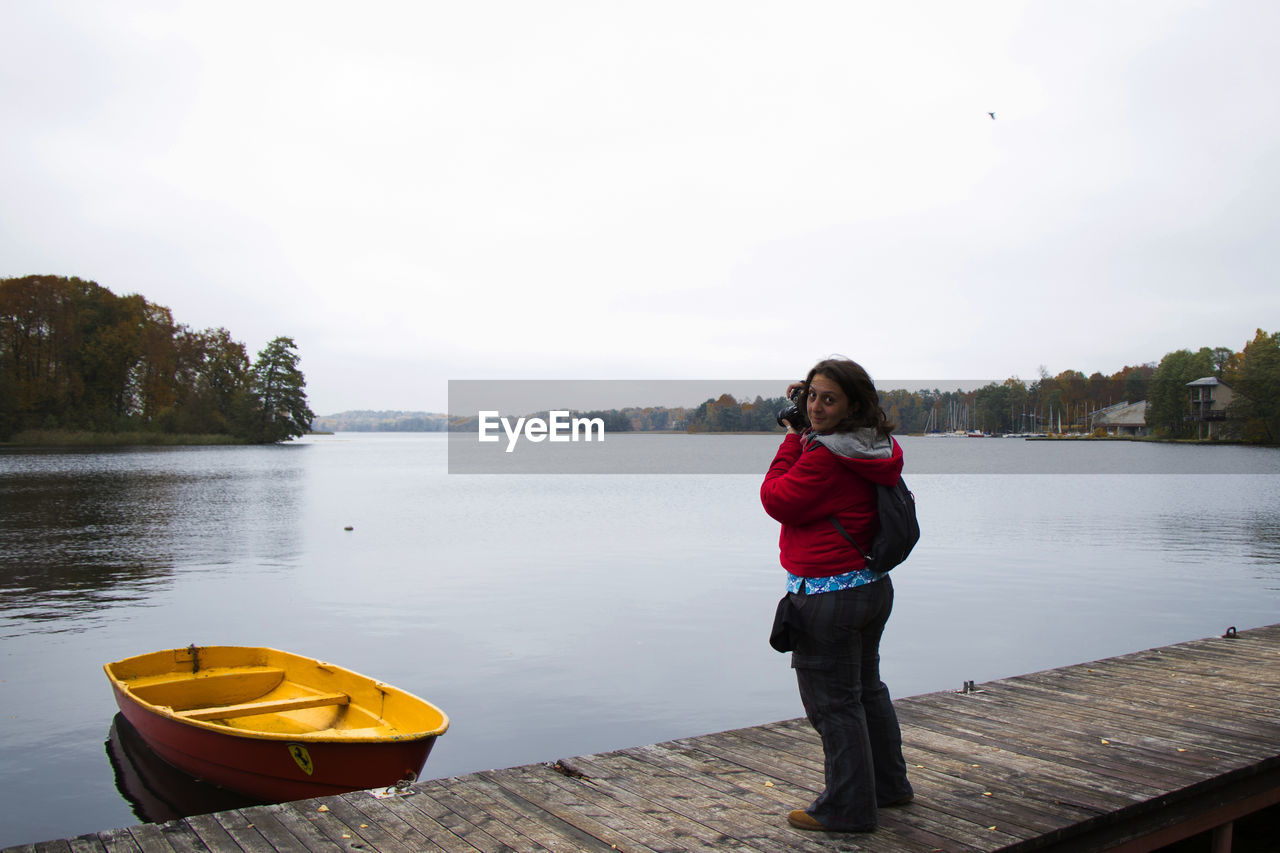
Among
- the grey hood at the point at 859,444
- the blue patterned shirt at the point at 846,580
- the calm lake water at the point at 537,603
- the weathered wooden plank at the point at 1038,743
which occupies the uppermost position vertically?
the grey hood at the point at 859,444

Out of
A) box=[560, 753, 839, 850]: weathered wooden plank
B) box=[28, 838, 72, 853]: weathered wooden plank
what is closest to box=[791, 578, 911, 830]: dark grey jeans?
box=[560, 753, 839, 850]: weathered wooden plank

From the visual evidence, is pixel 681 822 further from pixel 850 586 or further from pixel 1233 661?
pixel 1233 661

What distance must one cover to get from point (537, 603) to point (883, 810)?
44.3 ft

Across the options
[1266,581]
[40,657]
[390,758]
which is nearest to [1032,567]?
[1266,581]

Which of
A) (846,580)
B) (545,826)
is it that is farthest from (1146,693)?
(545,826)

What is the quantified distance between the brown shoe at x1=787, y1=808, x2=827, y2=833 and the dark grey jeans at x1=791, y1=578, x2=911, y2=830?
39 millimetres

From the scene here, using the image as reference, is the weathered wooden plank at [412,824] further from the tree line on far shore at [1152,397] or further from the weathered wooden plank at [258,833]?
the tree line on far shore at [1152,397]

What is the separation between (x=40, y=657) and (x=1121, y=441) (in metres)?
157

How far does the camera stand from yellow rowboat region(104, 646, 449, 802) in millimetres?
6543

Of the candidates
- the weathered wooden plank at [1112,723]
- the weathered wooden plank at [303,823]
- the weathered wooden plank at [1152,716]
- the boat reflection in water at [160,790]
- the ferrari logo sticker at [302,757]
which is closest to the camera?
the weathered wooden plank at [303,823]

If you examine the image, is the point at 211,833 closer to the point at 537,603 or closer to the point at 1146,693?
the point at 1146,693

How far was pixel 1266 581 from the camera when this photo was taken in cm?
1939

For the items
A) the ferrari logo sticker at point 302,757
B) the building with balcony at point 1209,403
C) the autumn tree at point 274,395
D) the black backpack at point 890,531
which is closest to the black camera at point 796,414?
the black backpack at point 890,531

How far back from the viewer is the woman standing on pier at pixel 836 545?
3.57 meters
